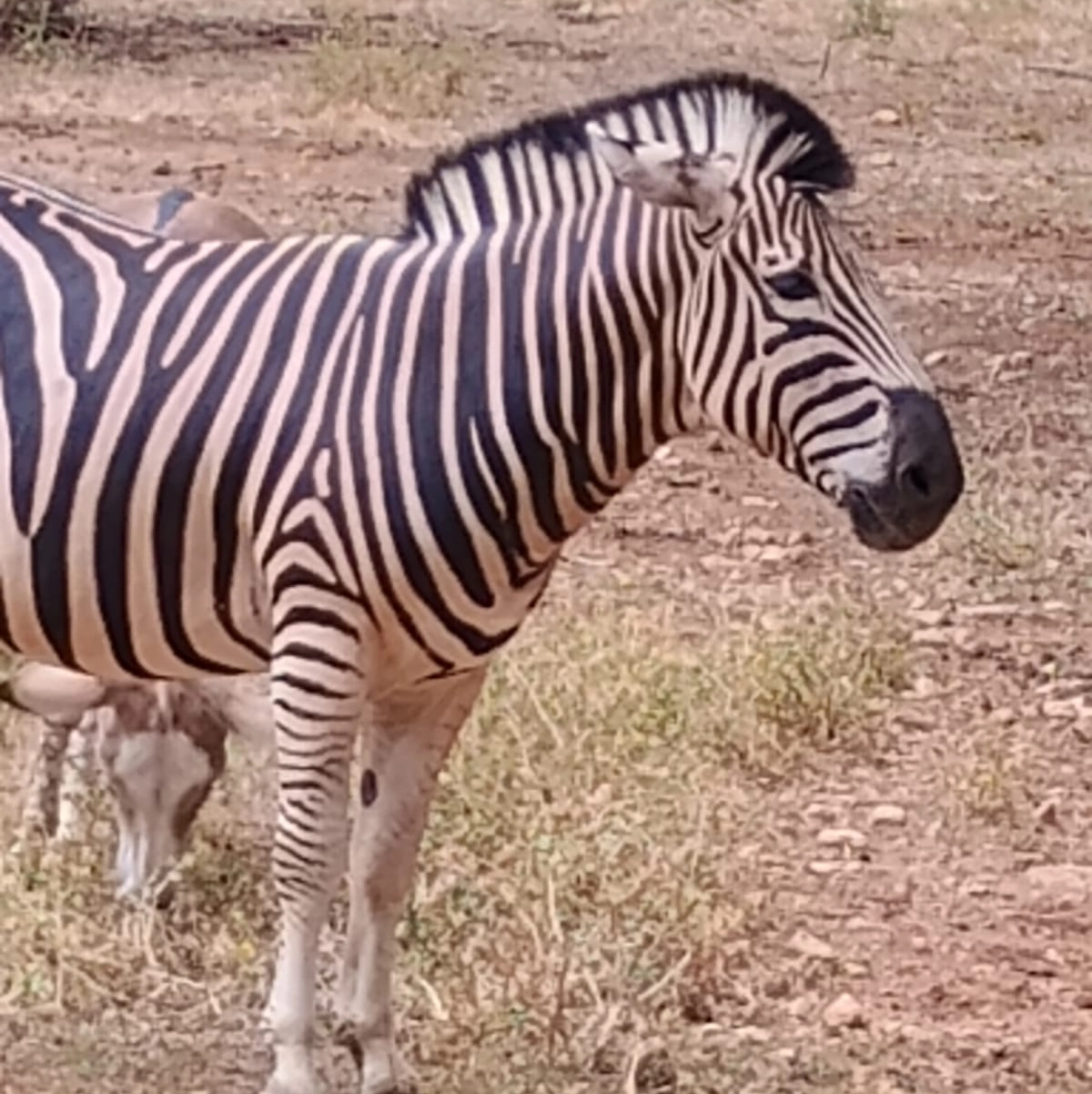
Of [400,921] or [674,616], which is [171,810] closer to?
[400,921]

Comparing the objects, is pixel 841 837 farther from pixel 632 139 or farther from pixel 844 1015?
pixel 632 139

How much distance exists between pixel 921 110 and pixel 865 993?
430 inches

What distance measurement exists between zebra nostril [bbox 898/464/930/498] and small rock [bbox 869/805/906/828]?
6.60 feet

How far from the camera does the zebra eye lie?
13.9ft

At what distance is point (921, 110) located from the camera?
616 inches

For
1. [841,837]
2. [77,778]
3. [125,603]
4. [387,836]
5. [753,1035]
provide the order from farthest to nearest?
1. [841,837]
2. [77,778]
3. [753,1035]
4. [387,836]
5. [125,603]

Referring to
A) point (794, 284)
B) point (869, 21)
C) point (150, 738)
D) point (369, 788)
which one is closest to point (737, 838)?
point (150, 738)

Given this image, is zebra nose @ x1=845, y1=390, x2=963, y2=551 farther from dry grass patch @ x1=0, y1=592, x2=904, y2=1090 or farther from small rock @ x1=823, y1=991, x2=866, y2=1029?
small rock @ x1=823, y1=991, x2=866, y2=1029

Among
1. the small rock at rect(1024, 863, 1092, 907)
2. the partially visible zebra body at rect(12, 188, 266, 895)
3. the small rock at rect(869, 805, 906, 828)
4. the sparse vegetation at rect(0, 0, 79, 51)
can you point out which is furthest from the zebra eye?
the sparse vegetation at rect(0, 0, 79, 51)

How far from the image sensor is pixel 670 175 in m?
4.20

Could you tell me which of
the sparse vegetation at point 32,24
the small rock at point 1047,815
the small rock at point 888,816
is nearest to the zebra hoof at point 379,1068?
the small rock at point 888,816

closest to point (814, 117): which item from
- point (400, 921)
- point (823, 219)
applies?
point (823, 219)

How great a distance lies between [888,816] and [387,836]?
172 cm

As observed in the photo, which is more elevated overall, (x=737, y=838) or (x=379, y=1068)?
(x=737, y=838)
